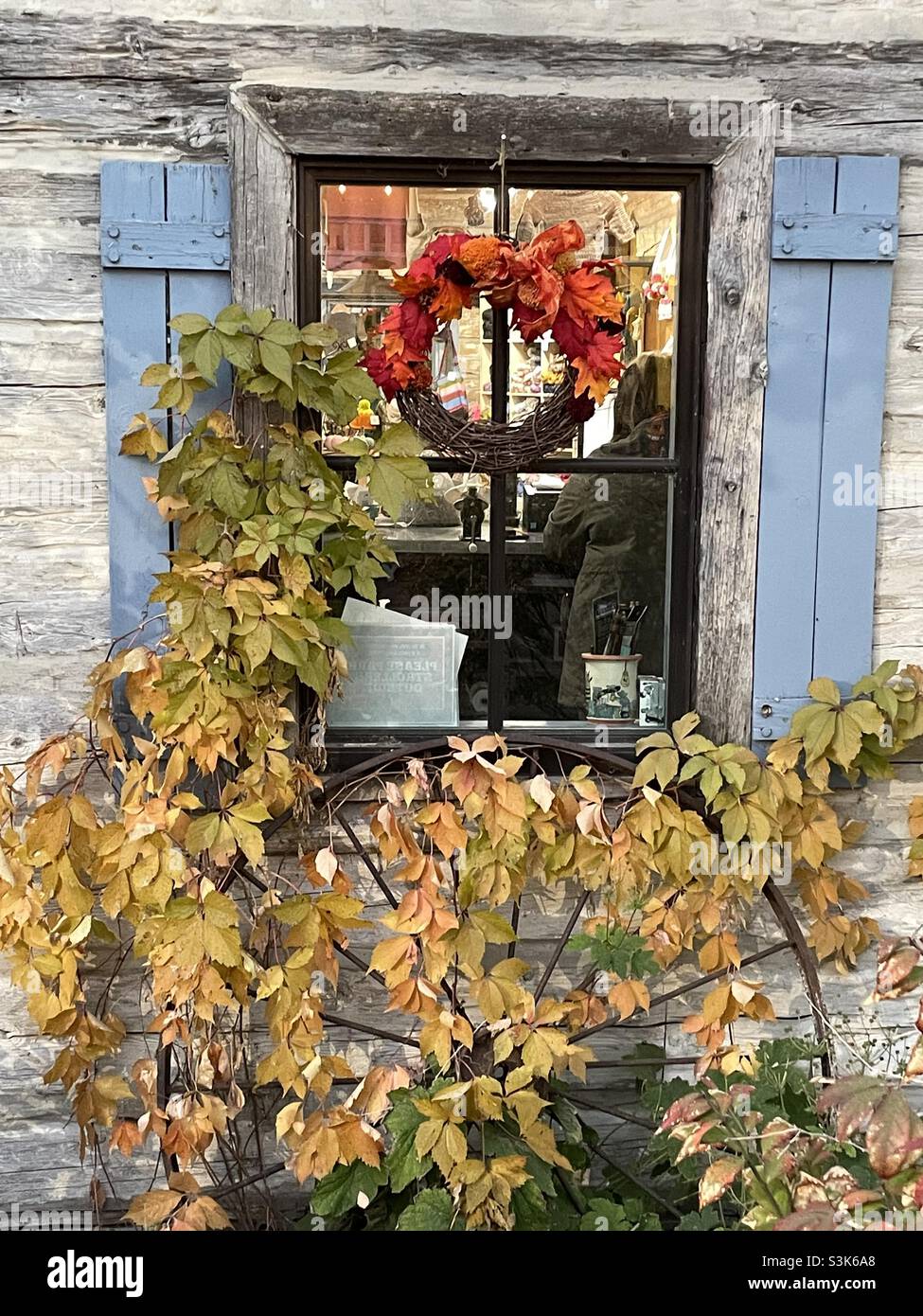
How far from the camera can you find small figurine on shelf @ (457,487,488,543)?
298 cm

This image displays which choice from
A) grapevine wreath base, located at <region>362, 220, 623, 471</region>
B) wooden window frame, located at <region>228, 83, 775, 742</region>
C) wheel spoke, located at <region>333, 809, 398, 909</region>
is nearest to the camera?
grapevine wreath base, located at <region>362, 220, 623, 471</region>

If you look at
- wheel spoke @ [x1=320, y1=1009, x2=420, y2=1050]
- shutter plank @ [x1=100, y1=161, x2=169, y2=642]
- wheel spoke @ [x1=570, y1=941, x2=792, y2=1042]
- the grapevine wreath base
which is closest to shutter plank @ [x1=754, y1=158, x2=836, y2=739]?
the grapevine wreath base

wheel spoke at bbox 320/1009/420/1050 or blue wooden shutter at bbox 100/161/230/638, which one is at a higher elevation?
blue wooden shutter at bbox 100/161/230/638

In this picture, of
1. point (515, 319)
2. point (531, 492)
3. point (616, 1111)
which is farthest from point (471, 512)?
point (616, 1111)

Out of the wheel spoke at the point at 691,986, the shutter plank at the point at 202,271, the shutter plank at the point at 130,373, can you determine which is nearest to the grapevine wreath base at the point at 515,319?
the shutter plank at the point at 202,271

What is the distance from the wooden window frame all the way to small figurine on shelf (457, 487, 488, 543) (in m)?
0.52

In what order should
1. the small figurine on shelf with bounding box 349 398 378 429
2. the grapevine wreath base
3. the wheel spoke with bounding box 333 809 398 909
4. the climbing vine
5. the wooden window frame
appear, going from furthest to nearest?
the small figurine on shelf with bounding box 349 398 378 429 → the wheel spoke with bounding box 333 809 398 909 → the wooden window frame → the grapevine wreath base → the climbing vine

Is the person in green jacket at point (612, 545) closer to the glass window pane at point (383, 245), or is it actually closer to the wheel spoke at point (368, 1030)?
the glass window pane at point (383, 245)

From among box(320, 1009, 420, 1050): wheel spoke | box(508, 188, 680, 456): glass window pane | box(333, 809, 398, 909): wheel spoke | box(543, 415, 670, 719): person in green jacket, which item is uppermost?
box(508, 188, 680, 456): glass window pane

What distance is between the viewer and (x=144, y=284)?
276 cm

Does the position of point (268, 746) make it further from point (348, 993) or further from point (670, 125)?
point (670, 125)

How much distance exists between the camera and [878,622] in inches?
118

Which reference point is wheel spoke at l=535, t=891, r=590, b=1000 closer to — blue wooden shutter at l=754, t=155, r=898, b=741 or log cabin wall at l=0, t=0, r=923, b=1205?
blue wooden shutter at l=754, t=155, r=898, b=741

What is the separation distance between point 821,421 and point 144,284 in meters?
1.58
